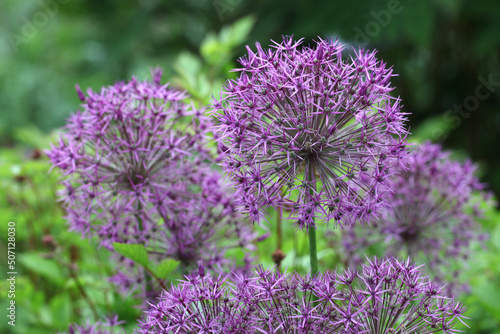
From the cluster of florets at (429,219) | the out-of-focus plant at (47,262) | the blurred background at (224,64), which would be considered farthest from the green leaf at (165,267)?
the cluster of florets at (429,219)

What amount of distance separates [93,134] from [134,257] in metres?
0.38

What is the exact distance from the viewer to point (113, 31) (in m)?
4.61

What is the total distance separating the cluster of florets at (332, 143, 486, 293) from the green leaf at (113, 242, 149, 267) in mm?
763

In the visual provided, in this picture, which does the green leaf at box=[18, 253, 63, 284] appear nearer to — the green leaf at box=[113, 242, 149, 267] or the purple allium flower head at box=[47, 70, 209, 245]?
the purple allium flower head at box=[47, 70, 209, 245]

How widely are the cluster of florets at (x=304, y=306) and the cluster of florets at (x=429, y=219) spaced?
63cm

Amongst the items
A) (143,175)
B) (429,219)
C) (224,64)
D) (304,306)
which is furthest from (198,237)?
(224,64)

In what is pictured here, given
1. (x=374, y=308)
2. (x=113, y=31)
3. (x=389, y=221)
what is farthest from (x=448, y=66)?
(x=374, y=308)

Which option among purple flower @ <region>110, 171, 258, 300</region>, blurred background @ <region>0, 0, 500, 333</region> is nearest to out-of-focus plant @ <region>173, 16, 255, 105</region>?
blurred background @ <region>0, 0, 500, 333</region>

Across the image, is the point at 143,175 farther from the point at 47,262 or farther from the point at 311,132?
the point at 47,262

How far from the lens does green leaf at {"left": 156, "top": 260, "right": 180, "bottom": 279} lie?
1.20 m

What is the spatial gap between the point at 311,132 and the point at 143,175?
0.54 metres

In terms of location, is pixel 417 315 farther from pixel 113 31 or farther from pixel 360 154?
pixel 113 31

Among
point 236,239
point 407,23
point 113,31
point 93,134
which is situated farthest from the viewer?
point 113,31

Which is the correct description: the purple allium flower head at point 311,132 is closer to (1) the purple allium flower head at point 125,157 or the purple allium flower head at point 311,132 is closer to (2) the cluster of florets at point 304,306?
(2) the cluster of florets at point 304,306
